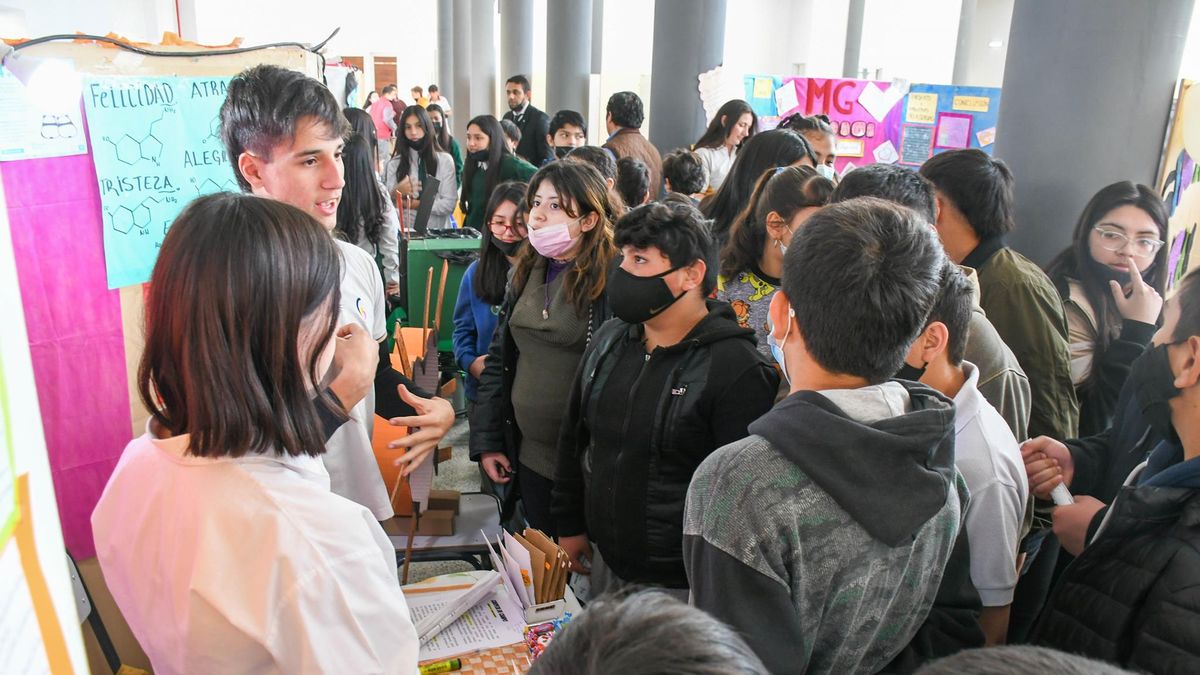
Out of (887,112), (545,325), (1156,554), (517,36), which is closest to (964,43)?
(517,36)

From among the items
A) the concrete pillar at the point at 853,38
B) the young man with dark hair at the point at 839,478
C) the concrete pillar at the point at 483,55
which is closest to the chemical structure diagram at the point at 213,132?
the young man with dark hair at the point at 839,478

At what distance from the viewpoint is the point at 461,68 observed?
1479cm

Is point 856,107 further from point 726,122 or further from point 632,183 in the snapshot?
point 632,183

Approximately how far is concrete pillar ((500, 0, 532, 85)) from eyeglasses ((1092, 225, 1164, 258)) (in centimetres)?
1072

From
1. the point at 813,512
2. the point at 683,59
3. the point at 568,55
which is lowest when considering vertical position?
the point at 813,512

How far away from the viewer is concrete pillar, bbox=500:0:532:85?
39.8ft

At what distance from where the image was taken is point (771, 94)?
6367 mm

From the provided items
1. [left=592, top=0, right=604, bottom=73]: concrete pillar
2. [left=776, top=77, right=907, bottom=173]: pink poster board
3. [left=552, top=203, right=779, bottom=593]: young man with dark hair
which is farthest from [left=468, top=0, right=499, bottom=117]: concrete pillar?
[left=552, top=203, right=779, bottom=593]: young man with dark hair

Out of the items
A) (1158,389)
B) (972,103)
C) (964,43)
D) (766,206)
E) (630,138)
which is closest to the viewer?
(1158,389)

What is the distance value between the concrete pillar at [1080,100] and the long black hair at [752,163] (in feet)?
2.62

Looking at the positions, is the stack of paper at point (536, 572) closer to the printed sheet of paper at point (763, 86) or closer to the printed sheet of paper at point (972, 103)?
the printed sheet of paper at point (972, 103)

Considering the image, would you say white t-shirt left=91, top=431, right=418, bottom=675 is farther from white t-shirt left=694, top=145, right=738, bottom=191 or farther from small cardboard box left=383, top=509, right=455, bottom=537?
white t-shirt left=694, top=145, right=738, bottom=191

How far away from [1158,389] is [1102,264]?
1.40 m

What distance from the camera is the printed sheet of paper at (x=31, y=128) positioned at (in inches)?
77.2
